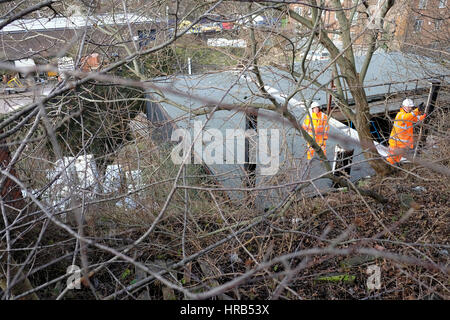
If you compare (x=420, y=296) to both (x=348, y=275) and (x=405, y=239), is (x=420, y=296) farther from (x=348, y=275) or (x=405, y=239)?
(x=405, y=239)

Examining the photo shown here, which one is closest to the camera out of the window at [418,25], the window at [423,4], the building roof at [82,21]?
the building roof at [82,21]

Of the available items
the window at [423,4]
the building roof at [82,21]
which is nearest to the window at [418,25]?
the window at [423,4]

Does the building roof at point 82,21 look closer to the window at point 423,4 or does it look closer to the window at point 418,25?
the window at point 423,4

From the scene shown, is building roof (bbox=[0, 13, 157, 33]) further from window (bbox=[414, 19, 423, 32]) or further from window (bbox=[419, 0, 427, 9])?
window (bbox=[414, 19, 423, 32])

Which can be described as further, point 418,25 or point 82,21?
point 418,25

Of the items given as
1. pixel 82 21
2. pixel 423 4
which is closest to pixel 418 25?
pixel 423 4

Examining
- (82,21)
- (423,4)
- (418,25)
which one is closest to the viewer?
(82,21)

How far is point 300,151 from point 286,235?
4.10 m

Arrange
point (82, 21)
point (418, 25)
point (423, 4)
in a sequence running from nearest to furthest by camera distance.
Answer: point (82, 21)
point (423, 4)
point (418, 25)

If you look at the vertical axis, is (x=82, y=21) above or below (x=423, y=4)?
below

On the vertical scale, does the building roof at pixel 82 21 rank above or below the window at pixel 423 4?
below

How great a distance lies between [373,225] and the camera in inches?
185

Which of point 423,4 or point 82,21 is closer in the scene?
point 82,21

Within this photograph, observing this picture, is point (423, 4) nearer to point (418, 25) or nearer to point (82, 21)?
point (418, 25)
